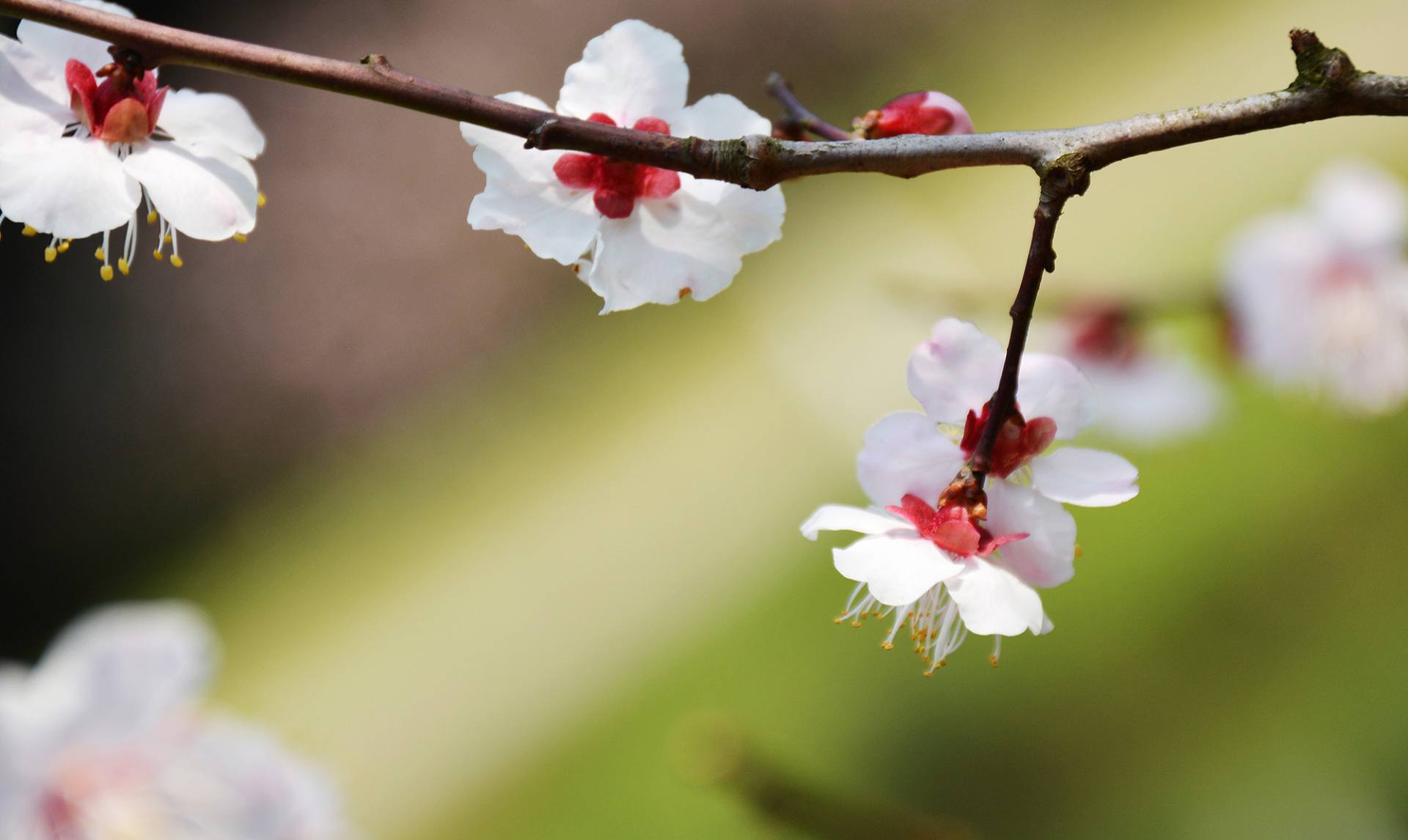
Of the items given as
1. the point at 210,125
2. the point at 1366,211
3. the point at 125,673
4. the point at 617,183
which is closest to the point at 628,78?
the point at 617,183

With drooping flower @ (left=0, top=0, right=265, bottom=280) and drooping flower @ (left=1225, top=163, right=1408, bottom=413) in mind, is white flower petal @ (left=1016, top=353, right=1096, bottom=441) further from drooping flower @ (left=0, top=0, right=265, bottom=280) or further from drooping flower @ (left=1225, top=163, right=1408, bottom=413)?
drooping flower @ (left=1225, top=163, right=1408, bottom=413)

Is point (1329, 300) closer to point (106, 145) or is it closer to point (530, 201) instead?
point (530, 201)

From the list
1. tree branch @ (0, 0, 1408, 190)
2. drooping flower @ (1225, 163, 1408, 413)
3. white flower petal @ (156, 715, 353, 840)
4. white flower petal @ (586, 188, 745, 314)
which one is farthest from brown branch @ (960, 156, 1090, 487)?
drooping flower @ (1225, 163, 1408, 413)

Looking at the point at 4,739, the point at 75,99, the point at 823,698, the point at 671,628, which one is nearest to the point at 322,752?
the point at 671,628

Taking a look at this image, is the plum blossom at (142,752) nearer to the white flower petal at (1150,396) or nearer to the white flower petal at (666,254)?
the white flower petal at (666,254)

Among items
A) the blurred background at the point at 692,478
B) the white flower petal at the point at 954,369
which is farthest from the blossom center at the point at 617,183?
the blurred background at the point at 692,478
